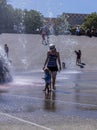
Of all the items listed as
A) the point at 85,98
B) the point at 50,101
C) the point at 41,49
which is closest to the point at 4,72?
the point at 85,98

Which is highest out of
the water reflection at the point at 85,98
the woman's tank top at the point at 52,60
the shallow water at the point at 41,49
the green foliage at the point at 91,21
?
the woman's tank top at the point at 52,60

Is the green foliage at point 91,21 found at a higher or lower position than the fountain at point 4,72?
lower

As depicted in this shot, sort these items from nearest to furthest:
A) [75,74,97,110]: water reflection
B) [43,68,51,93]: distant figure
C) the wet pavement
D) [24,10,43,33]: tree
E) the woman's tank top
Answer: the wet pavement → [75,74,97,110]: water reflection → [43,68,51,93]: distant figure → the woman's tank top → [24,10,43,33]: tree

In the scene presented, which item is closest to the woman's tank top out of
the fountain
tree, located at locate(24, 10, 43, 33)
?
the fountain

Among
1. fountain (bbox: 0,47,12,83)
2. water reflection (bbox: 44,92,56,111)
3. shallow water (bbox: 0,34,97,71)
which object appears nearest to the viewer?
water reflection (bbox: 44,92,56,111)

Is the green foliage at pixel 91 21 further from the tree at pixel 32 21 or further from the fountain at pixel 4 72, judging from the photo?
the fountain at pixel 4 72

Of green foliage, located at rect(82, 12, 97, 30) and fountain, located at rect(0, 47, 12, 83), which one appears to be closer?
fountain, located at rect(0, 47, 12, 83)

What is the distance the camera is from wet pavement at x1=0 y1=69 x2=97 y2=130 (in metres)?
9.90

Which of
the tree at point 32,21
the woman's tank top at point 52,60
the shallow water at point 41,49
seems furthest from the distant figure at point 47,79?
the tree at point 32,21

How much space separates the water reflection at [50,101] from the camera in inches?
486

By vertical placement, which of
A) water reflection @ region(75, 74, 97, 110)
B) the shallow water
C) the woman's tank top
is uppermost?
the woman's tank top

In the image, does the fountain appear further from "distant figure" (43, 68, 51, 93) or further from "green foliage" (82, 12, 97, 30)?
"green foliage" (82, 12, 97, 30)

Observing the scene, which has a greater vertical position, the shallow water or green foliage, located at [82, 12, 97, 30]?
the shallow water

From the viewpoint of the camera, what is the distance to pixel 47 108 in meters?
12.3
